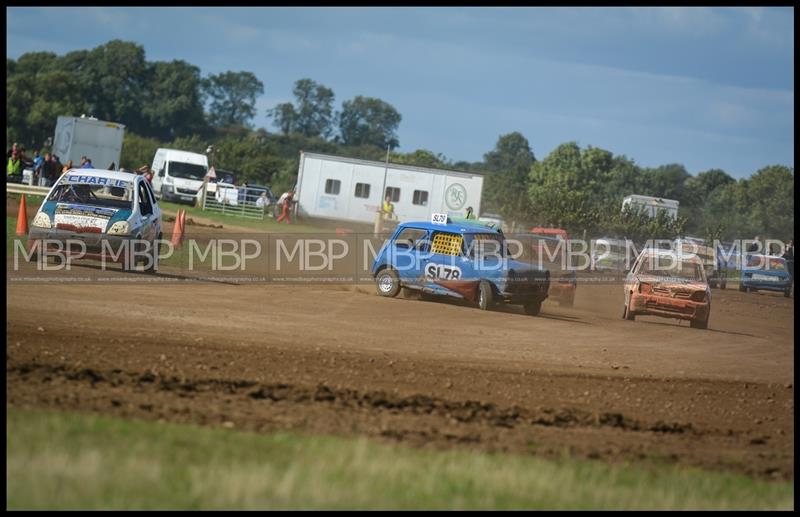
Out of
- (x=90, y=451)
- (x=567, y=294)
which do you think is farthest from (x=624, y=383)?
(x=567, y=294)

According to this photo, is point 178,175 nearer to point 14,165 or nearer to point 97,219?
point 14,165

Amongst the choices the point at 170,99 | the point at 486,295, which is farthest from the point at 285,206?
the point at 170,99

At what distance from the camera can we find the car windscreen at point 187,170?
5238 cm

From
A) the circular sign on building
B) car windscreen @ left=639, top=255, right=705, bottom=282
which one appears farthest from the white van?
car windscreen @ left=639, top=255, right=705, bottom=282

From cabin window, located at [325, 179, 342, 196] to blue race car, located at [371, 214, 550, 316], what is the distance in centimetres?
2844

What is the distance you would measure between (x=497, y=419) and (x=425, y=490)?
299cm

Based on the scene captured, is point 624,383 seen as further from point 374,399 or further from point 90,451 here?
point 90,451

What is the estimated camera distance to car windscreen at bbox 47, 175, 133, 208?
790 inches

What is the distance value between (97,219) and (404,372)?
32.4 feet

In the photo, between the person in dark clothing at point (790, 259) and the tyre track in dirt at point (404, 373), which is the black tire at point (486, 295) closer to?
the tyre track in dirt at point (404, 373)

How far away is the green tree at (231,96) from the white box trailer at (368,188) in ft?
424

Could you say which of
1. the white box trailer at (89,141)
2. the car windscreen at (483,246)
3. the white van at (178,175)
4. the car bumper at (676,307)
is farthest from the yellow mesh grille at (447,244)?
the white van at (178,175)

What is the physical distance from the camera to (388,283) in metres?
19.6

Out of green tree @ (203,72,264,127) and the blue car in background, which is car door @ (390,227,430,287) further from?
green tree @ (203,72,264,127)
